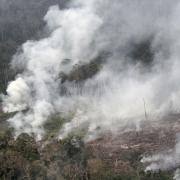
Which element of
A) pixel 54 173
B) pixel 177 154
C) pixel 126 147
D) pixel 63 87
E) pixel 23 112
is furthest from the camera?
pixel 63 87

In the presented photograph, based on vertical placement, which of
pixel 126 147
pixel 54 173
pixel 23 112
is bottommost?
pixel 54 173

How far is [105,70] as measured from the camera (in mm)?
100250

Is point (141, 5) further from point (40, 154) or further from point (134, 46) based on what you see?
point (40, 154)

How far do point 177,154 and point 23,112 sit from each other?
3901 cm

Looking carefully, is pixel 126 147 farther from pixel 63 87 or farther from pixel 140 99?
pixel 63 87

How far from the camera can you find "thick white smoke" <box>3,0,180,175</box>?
245ft

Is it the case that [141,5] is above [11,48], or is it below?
above

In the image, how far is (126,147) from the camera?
187 ft

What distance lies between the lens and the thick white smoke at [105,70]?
74.6m

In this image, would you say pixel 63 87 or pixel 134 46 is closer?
pixel 63 87

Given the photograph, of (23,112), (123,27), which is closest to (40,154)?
(23,112)

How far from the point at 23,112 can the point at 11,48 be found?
2155 inches

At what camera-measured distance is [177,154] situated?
48812mm

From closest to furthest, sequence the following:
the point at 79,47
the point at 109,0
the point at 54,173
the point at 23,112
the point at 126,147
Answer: the point at 54,173 → the point at 126,147 → the point at 23,112 → the point at 79,47 → the point at 109,0
